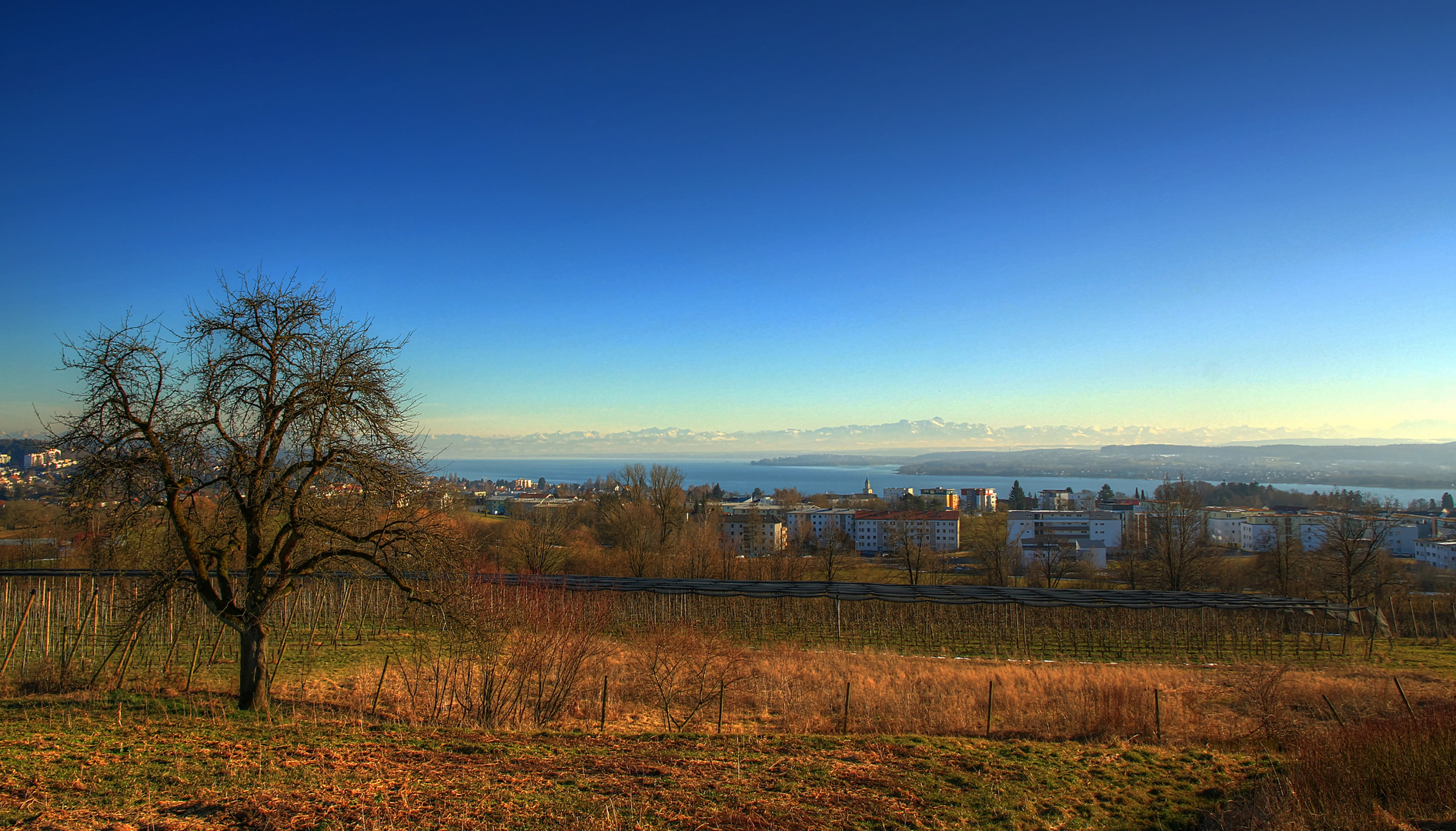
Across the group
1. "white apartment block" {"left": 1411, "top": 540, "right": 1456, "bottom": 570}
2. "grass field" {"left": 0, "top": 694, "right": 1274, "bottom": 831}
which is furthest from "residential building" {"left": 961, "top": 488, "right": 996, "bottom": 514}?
"grass field" {"left": 0, "top": 694, "right": 1274, "bottom": 831}

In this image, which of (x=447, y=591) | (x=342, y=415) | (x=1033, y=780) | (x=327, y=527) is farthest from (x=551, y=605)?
(x=1033, y=780)

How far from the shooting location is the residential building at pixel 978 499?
136 m

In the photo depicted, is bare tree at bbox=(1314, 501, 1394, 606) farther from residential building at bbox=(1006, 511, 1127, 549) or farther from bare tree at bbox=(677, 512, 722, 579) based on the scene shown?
residential building at bbox=(1006, 511, 1127, 549)

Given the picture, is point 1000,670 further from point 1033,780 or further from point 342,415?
point 342,415

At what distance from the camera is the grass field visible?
5.98m

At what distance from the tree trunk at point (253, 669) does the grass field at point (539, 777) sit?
0.36 m

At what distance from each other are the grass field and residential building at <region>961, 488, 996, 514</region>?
429 feet

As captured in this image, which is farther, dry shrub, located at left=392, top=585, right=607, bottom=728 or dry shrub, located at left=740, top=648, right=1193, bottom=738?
dry shrub, located at left=740, top=648, right=1193, bottom=738

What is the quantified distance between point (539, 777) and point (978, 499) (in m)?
150

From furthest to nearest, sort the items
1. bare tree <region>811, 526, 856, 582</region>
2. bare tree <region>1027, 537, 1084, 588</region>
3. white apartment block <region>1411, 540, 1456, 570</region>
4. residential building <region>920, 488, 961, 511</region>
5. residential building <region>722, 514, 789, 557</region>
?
1. residential building <region>920, 488, 961, 511</region>
2. residential building <region>722, 514, 789, 557</region>
3. white apartment block <region>1411, 540, 1456, 570</region>
4. bare tree <region>811, 526, 856, 582</region>
5. bare tree <region>1027, 537, 1084, 588</region>

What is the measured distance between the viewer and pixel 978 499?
14538cm

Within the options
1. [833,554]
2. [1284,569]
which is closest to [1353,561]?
[1284,569]

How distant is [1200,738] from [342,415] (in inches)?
609

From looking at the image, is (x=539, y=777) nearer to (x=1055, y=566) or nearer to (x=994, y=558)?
(x=994, y=558)
